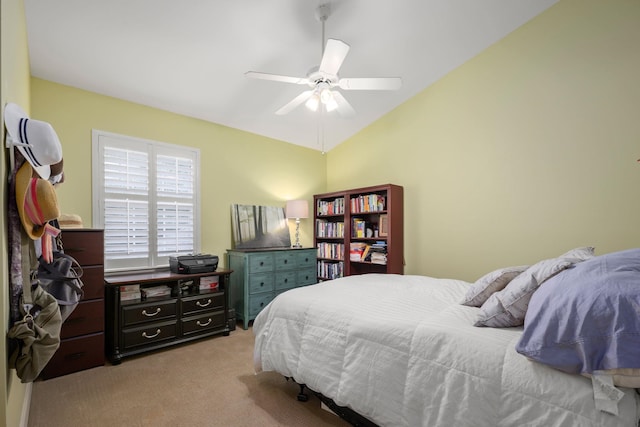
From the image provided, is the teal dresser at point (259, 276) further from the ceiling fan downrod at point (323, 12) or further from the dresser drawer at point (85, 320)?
the ceiling fan downrod at point (323, 12)

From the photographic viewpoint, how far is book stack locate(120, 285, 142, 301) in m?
2.63

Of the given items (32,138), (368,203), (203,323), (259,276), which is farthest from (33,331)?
(368,203)

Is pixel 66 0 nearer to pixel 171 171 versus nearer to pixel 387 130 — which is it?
pixel 171 171

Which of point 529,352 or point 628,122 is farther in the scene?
point 628,122

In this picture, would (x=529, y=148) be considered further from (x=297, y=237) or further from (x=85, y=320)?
(x=85, y=320)

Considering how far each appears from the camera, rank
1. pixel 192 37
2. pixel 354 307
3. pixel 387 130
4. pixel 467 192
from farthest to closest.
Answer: pixel 387 130
pixel 467 192
pixel 192 37
pixel 354 307

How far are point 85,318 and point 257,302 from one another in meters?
1.60

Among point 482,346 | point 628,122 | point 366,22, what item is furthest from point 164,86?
point 628,122

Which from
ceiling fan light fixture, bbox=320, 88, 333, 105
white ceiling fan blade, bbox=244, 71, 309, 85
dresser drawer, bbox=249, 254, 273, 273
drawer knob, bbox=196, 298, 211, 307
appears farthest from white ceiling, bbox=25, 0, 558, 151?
drawer knob, bbox=196, 298, 211, 307

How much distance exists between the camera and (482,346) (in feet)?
3.98

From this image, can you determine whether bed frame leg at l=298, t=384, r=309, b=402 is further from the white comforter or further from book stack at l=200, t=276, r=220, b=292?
book stack at l=200, t=276, r=220, b=292

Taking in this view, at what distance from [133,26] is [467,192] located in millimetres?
3395

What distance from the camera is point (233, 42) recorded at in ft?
8.09

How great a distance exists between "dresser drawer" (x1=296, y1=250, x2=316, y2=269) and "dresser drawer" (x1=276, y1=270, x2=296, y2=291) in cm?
15
